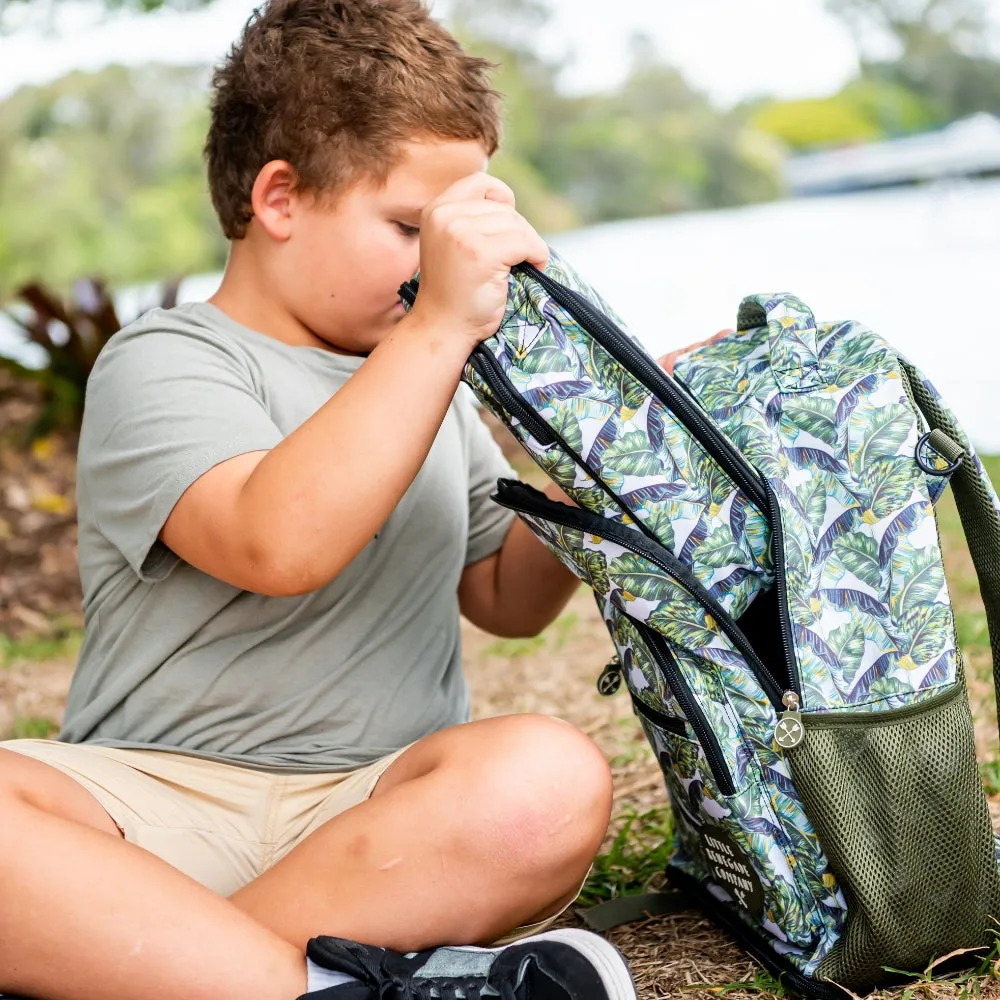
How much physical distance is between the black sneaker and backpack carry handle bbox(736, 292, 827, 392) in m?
0.64

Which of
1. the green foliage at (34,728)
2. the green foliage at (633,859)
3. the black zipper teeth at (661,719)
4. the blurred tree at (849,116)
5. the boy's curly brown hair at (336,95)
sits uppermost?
the blurred tree at (849,116)

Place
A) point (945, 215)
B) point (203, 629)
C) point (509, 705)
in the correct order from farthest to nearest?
1. point (945, 215)
2. point (509, 705)
3. point (203, 629)

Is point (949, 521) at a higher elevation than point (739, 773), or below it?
below

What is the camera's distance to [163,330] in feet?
5.25

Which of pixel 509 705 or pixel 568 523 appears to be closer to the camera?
pixel 568 523

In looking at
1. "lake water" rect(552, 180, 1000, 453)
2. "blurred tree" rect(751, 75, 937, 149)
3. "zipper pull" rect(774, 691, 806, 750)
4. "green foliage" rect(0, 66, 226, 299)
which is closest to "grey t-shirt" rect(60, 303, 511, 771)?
"zipper pull" rect(774, 691, 806, 750)

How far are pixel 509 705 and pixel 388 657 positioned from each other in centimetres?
117

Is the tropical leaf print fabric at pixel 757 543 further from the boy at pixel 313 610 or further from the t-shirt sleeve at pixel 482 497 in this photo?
the t-shirt sleeve at pixel 482 497

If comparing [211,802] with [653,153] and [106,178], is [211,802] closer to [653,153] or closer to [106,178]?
[106,178]

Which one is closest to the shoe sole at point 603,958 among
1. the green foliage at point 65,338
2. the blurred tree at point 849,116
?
the green foliage at point 65,338

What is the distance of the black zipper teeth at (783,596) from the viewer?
4.21 ft

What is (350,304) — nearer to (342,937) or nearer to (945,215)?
(342,937)

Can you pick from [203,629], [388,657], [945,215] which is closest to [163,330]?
[203,629]

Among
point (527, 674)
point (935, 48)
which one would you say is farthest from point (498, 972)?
point (935, 48)
